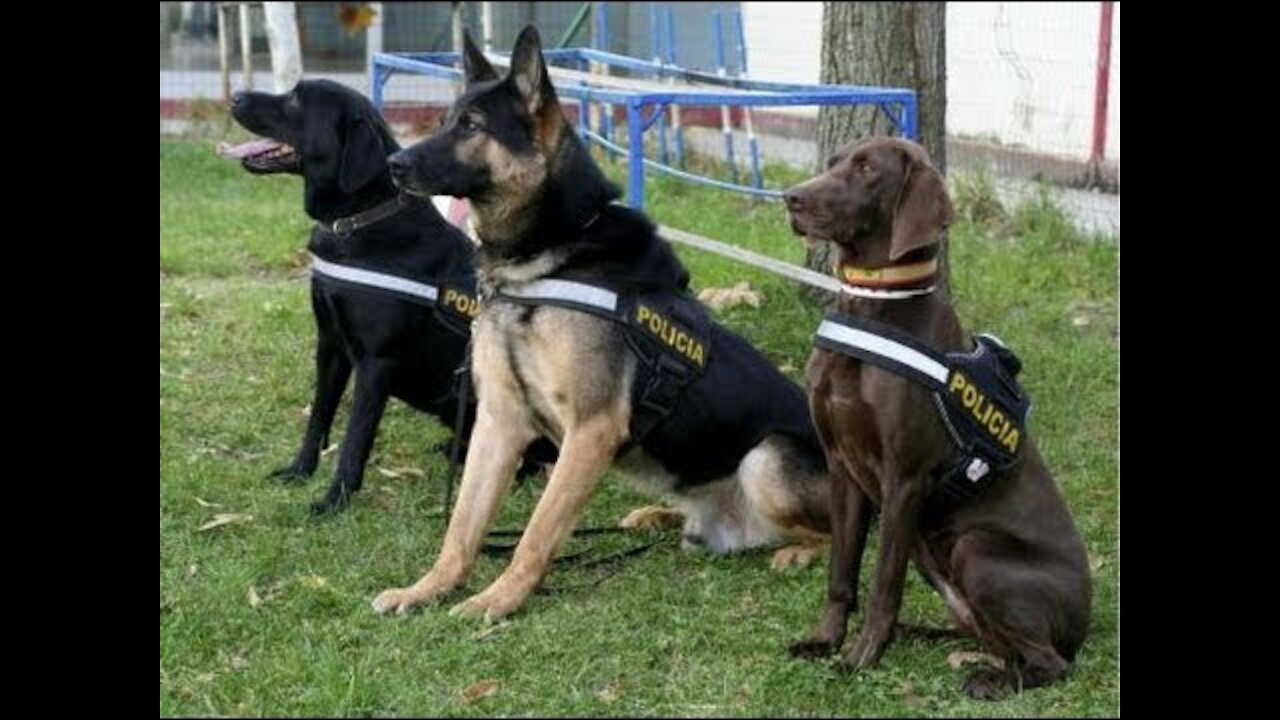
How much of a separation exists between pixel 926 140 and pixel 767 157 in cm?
614

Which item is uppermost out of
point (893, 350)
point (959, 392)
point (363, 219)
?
point (363, 219)

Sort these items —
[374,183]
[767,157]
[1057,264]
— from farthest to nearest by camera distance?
[767,157] < [1057,264] < [374,183]

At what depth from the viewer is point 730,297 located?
795 cm

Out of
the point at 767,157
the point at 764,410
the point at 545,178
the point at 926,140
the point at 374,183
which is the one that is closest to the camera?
the point at 545,178

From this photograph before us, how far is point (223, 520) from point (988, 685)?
2.72 meters

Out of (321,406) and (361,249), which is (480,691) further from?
(321,406)

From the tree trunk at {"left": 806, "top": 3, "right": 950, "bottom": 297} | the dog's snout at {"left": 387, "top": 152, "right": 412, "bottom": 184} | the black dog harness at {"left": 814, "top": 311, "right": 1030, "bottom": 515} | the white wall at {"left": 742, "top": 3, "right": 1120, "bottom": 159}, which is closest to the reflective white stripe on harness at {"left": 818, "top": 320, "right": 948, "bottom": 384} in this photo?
the black dog harness at {"left": 814, "top": 311, "right": 1030, "bottom": 515}

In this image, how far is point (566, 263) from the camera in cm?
478

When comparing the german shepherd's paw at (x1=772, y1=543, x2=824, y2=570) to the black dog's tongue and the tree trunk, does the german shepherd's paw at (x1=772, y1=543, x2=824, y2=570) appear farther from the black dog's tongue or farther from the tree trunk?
the tree trunk

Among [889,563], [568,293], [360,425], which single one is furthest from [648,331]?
[360,425]

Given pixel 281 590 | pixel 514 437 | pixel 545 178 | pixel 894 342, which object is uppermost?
pixel 545 178

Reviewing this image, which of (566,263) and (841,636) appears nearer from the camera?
(841,636)
